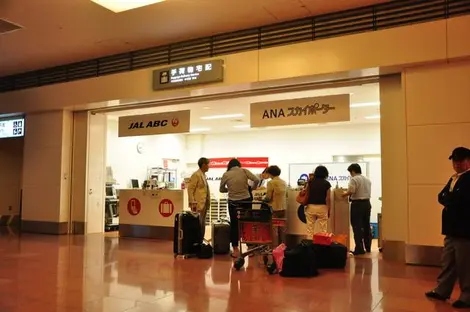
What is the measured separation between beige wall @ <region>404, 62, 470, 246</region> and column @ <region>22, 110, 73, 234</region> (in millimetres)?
6720

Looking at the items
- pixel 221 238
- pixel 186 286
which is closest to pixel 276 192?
pixel 221 238

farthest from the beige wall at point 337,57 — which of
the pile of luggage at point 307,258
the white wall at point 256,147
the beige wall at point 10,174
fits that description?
the beige wall at point 10,174

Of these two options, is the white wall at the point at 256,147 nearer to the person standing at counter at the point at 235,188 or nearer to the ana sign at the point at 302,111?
the ana sign at the point at 302,111

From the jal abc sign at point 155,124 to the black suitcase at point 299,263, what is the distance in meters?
3.86

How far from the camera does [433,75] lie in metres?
5.38

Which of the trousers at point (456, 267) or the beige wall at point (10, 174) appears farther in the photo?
the beige wall at point (10, 174)

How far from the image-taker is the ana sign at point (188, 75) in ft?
22.0

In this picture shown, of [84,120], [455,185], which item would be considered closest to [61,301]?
[455,185]

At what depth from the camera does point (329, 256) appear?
514cm

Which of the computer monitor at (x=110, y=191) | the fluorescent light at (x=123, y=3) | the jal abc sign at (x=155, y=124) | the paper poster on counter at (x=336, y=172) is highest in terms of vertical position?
the fluorescent light at (x=123, y=3)

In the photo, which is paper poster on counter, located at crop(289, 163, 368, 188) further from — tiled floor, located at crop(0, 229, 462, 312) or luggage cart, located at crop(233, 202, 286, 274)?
luggage cart, located at crop(233, 202, 286, 274)

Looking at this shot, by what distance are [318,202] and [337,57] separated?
2.07m

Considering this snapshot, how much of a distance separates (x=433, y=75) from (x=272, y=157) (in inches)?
307

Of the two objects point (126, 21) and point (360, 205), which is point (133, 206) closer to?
point (126, 21)
